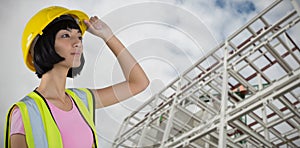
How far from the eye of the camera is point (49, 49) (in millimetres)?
693

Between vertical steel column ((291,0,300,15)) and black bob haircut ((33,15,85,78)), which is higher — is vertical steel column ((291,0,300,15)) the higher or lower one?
the higher one

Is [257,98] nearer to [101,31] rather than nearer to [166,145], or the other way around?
[166,145]

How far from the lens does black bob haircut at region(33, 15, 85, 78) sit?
2.29ft

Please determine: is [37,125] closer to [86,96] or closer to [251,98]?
[86,96]

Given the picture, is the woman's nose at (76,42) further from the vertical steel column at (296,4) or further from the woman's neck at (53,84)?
the vertical steel column at (296,4)

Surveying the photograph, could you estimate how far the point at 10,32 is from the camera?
4.47 feet

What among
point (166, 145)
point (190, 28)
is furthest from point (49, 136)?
point (166, 145)

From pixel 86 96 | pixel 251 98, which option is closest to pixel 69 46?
pixel 86 96

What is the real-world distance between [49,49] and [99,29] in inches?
5.4

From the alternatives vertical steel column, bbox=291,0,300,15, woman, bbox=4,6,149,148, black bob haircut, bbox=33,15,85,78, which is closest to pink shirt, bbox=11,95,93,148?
woman, bbox=4,6,149,148

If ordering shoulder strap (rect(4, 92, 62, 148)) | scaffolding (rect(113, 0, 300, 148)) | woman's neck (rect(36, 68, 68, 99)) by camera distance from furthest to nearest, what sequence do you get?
1. scaffolding (rect(113, 0, 300, 148))
2. woman's neck (rect(36, 68, 68, 99))
3. shoulder strap (rect(4, 92, 62, 148))

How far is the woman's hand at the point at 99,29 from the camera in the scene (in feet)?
2.49

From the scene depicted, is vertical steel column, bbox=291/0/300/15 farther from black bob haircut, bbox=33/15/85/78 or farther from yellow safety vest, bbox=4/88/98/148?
yellow safety vest, bbox=4/88/98/148

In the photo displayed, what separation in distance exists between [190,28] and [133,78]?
221 mm
